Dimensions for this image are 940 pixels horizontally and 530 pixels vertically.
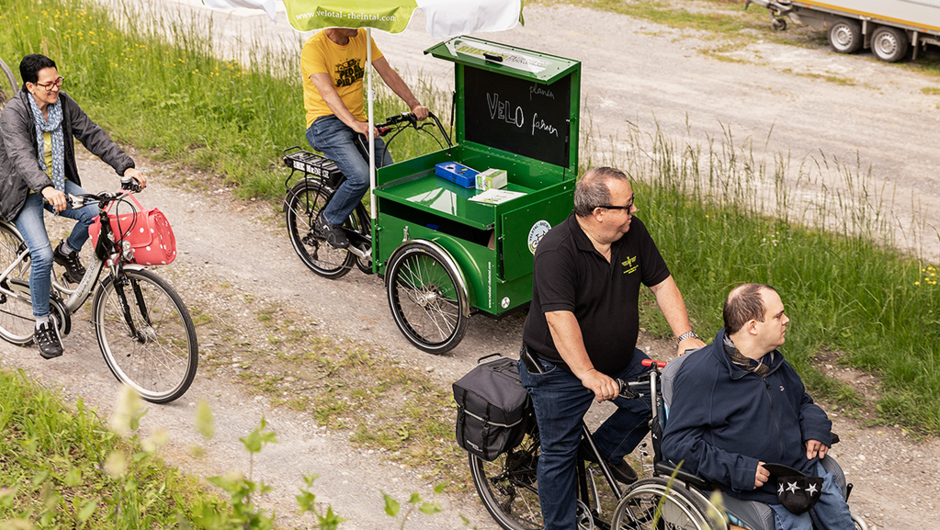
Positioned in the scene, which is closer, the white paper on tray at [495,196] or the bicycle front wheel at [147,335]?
the bicycle front wheel at [147,335]

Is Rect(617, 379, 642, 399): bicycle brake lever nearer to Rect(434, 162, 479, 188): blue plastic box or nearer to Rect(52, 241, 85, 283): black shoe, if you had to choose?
Rect(434, 162, 479, 188): blue plastic box

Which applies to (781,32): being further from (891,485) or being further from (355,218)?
(891,485)

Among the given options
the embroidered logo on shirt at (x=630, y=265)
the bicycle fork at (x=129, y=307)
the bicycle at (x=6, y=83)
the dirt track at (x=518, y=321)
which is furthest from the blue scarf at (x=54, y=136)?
the bicycle at (x=6, y=83)

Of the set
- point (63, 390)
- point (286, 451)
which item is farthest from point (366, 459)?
point (63, 390)

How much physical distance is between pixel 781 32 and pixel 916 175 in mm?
6929

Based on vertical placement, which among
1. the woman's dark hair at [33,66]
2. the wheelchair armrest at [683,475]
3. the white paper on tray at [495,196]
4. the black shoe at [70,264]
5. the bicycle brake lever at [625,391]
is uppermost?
the woman's dark hair at [33,66]

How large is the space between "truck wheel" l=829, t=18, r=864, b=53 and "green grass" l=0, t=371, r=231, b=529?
1381 cm

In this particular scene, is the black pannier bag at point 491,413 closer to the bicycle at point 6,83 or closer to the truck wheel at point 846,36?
the bicycle at point 6,83

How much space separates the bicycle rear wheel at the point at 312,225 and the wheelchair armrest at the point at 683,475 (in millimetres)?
4055

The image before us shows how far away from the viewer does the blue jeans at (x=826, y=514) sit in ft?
11.7

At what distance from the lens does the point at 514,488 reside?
464cm

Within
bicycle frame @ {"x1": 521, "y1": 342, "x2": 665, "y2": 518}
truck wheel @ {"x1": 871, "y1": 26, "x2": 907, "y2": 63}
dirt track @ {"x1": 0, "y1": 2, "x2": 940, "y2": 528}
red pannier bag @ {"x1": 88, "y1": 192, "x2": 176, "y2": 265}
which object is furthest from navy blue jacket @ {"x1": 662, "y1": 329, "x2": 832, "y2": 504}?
truck wheel @ {"x1": 871, "y1": 26, "x2": 907, "y2": 63}

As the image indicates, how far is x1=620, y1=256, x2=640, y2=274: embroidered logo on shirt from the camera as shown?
13.9ft

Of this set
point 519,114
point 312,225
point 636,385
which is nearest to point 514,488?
point 636,385
